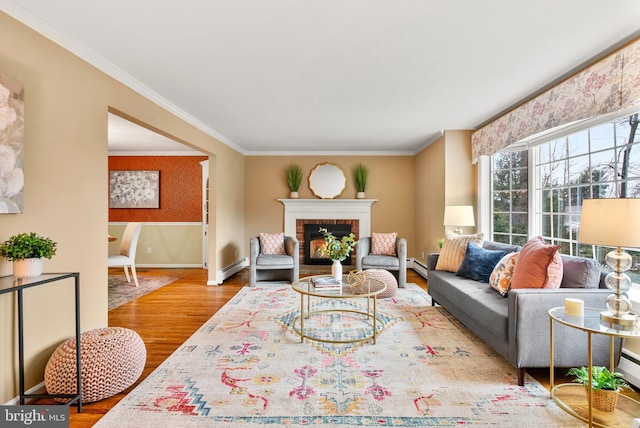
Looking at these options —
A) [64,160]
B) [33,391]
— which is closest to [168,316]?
[33,391]

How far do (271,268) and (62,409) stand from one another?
10.9ft

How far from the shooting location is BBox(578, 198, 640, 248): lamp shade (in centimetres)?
167

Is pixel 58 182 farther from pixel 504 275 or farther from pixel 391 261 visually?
pixel 391 261

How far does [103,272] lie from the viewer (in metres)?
2.66

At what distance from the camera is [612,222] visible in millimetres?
1735

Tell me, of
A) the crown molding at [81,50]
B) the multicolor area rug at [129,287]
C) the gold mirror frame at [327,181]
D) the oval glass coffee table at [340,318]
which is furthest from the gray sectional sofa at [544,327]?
the gold mirror frame at [327,181]

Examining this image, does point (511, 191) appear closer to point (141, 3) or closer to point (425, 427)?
point (425, 427)

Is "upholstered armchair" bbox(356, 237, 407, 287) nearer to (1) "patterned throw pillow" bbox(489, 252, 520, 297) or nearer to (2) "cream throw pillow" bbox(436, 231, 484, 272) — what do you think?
(2) "cream throw pillow" bbox(436, 231, 484, 272)

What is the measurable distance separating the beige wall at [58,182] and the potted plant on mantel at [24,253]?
158 mm

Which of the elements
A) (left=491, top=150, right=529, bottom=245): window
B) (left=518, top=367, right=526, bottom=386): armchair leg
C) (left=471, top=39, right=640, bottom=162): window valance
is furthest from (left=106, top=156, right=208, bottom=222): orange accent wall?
(left=518, top=367, right=526, bottom=386): armchair leg

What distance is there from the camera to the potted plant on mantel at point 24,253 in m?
1.77

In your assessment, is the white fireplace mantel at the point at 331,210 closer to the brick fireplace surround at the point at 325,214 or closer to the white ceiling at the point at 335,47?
the brick fireplace surround at the point at 325,214

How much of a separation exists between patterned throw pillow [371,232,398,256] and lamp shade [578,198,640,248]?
11.4 feet

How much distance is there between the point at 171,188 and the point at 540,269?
6436 millimetres
